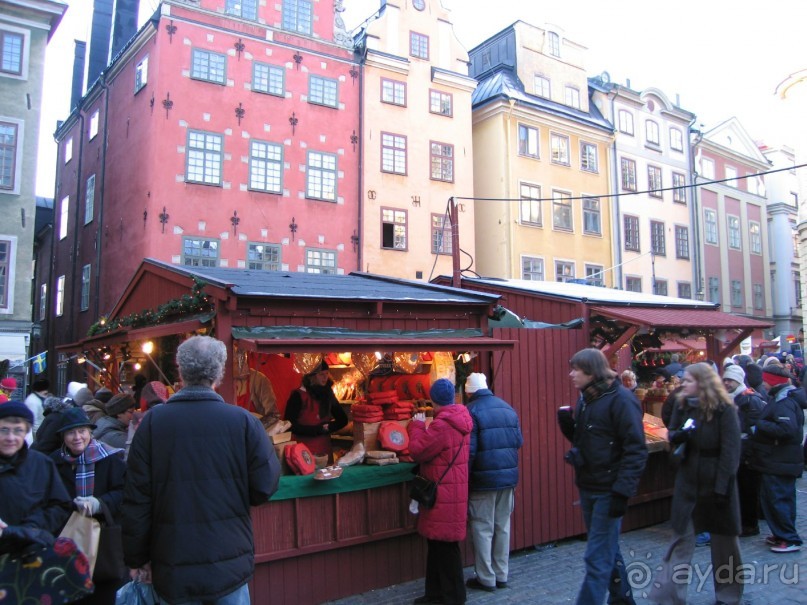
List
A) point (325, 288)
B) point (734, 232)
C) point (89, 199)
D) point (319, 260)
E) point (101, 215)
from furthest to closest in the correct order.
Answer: point (734, 232), point (89, 199), point (101, 215), point (319, 260), point (325, 288)

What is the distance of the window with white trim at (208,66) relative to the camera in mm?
17297

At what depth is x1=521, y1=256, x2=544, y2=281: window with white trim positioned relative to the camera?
74.8ft

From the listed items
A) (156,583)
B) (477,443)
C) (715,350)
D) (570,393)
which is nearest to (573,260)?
(715,350)

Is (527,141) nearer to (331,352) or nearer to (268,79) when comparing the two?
(268,79)

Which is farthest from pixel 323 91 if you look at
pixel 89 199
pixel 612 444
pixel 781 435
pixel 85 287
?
pixel 612 444

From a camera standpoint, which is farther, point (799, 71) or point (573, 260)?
point (573, 260)

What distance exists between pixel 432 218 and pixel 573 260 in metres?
6.56

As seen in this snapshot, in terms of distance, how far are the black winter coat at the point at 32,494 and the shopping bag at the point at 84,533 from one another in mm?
47

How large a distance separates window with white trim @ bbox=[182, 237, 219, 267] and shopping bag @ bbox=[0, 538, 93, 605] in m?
13.9

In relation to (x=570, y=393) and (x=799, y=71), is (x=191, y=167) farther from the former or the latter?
(x=799, y=71)

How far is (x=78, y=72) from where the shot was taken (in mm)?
24953

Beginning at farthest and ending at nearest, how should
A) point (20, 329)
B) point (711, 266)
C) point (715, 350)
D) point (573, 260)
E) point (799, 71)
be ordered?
point (711, 266)
point (573, 260)
point (799, 71)
point (20, 329)
point (715, 350)

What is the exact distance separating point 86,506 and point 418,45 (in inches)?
796

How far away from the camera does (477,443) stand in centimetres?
578
